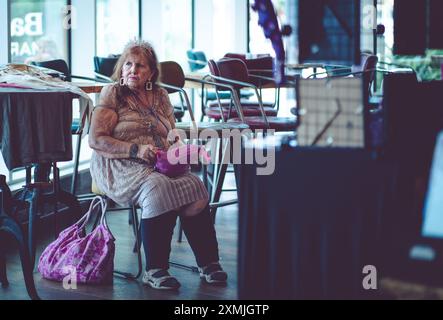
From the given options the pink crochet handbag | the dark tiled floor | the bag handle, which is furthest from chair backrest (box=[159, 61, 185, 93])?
the pink crochet handbag

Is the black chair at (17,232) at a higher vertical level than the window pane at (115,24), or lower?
lower

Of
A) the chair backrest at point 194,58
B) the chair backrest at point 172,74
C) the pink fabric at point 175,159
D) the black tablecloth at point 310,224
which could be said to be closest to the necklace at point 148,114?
the pink fabric at point 175,159

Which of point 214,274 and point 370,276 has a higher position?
point 370,276

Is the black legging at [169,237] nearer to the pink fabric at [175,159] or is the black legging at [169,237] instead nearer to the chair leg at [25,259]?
the pink fabric at [175,159]

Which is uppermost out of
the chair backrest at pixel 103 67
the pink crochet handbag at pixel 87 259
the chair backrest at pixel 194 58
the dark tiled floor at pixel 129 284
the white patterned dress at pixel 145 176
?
the chair backrest at pixel 194 58

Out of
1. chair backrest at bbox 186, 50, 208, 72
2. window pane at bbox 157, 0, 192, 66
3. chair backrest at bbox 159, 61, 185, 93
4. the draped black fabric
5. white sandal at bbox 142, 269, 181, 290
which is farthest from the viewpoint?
window pane at bbox 157, 0, 192, 66

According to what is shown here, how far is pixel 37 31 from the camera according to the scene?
532 centimetres

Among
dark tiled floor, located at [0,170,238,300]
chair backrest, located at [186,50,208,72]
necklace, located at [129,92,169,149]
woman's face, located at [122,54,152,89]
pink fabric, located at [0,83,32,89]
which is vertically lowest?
dark tiled floor, located at [0,170,238,300]

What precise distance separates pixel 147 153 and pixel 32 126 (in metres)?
0.51

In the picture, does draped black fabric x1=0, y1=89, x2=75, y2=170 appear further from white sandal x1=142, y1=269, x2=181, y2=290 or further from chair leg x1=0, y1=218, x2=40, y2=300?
white sandal x1=142, y1=269, x2=181, y2=290

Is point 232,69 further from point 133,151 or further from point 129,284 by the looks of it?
point 129,284

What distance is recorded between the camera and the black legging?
342 centimetres

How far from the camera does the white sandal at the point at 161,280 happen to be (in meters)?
3.46

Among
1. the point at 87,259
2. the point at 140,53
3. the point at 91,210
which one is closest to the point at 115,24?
the point at 140,53
